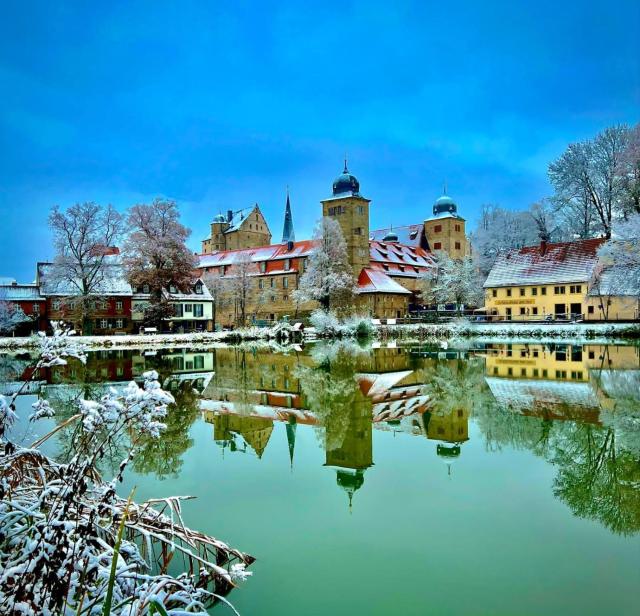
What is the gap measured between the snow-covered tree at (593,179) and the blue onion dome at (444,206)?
31979 millimetres

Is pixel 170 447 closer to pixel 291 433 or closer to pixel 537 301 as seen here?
pixel 291 433

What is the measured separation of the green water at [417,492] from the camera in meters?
4.59

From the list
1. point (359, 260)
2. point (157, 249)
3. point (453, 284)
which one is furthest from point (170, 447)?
point (359, 260)

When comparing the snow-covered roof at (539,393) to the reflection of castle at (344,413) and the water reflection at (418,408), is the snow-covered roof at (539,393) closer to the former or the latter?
the water reflection at (418,408)

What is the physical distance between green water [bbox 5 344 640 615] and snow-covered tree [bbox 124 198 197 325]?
2839 cm

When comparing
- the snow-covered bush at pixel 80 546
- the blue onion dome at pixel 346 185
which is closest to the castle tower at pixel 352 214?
the blue onion dome at pixel 346 185

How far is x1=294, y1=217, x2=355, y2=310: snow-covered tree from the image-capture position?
1976 inches

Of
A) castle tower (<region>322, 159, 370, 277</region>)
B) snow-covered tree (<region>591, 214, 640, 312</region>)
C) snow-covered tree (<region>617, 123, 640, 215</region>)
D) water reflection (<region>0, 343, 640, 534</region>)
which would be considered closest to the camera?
water reflection (<region>0, 343, 640, 534</region>)

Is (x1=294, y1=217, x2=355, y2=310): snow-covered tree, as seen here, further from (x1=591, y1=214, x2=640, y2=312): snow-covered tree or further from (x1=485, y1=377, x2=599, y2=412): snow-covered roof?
(x1=485, y1=377, x2=599, y2=412): snow-covered roof

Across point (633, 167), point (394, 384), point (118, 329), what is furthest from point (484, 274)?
point (394, 384)

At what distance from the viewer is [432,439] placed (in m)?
9.61

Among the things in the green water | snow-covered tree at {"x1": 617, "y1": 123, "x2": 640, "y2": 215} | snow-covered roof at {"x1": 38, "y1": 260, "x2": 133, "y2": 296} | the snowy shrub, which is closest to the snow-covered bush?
the green water

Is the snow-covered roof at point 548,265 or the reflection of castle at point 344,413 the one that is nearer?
the reflection of castle at point 344,413

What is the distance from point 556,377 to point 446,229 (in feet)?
200
